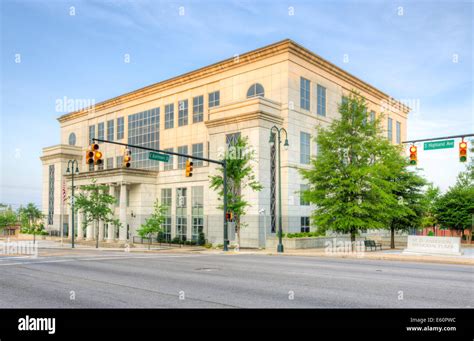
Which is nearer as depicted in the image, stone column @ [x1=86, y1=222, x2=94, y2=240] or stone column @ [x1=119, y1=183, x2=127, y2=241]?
stone column @ [x1=119, y1=183, x2=127, y2=241]

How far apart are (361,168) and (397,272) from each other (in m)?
13.4

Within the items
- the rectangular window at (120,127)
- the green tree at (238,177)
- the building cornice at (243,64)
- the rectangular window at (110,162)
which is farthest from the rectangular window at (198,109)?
the rectangular window at (110,162)

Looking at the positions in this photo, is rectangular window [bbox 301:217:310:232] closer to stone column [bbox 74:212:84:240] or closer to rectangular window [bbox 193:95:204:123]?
rectangular window [bbox 193:95:204:123]

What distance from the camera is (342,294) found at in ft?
37.9

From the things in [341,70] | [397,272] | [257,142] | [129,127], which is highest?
[341,70]

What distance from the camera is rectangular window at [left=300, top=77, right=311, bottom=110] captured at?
41.4 meters

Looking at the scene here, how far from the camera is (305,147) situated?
42.2 meters

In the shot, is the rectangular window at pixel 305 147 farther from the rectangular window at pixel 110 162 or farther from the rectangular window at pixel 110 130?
the rectangular window at pixel 110 130

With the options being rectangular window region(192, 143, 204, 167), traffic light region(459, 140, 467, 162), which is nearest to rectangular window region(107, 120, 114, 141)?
rectangular window region(192, 143, 204, 167)

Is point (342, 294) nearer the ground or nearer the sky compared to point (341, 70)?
nearer the ground

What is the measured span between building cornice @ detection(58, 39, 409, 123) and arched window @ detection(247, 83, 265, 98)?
2.43m
